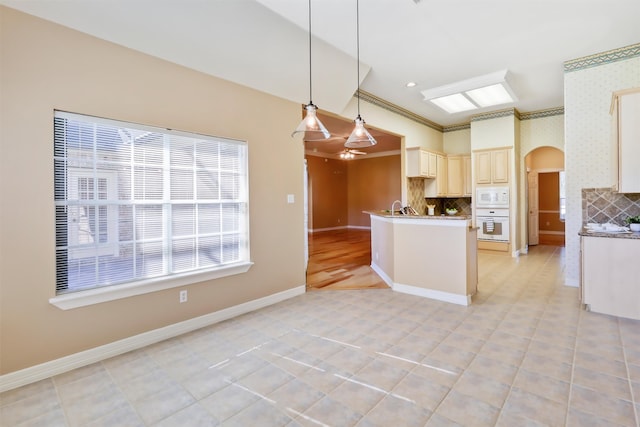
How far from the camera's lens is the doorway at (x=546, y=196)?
8148 millimetres

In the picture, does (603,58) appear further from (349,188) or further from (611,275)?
(349,188)

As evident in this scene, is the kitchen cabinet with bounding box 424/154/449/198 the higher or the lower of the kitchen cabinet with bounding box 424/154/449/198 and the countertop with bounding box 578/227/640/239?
the higher

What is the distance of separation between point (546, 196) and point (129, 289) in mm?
12123

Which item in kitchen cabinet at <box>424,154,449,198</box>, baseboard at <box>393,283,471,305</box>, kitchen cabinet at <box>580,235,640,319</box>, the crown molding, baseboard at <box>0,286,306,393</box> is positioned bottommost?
baseboard at <box>0,286,306,393</box>

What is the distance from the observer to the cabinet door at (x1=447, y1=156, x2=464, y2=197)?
7.58 metres

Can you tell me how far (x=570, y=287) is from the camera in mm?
4230

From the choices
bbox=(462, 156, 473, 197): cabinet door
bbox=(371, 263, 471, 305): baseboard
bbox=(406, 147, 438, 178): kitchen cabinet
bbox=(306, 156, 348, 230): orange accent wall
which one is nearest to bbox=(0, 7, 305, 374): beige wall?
bbox=(371, 263, 471, 305): baseboard

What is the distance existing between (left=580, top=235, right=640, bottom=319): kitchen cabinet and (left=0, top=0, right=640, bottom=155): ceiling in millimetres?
2468

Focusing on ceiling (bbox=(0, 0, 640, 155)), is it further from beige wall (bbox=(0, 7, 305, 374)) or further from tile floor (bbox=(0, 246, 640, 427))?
tile floor (bbox=(0, 246, 640, 427))

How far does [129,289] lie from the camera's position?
263 centimetres

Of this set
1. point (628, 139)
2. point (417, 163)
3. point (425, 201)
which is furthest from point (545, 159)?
point (628, 139)

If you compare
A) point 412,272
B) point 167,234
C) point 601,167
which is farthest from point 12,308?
point 601,167

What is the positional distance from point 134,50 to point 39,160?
121 centimetres

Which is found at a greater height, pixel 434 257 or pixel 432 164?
pixel 432 164
